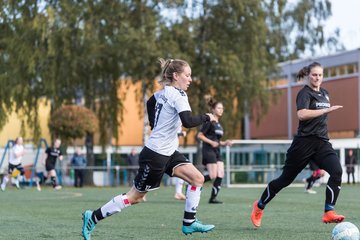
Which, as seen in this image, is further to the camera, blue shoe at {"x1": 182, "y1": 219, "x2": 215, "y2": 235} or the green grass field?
the green grass field

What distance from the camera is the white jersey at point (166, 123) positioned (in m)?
8.19

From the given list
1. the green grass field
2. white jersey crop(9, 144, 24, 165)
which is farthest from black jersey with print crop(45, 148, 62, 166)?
the green grass field

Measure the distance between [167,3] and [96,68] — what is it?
14.5 ft

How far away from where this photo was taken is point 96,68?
1448 inches

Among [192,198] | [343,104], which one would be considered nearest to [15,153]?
[192,198]

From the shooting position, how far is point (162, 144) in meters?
8.24

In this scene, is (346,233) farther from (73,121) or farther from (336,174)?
(73,121)

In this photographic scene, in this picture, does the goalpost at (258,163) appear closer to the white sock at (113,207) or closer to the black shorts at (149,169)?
the black shorts at (149,169)

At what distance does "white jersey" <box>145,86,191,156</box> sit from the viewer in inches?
322

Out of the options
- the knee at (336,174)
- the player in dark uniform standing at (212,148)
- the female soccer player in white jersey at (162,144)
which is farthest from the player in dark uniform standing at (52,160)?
the female soccer player in white jersey at (162,144)

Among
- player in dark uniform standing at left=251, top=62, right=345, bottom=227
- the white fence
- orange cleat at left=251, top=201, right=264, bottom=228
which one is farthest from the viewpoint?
the white fence

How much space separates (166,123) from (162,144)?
0.22m

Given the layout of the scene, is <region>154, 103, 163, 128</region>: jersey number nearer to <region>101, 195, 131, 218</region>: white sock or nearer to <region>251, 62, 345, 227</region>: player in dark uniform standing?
<region>101, 195, 131, 218</region>: white sock

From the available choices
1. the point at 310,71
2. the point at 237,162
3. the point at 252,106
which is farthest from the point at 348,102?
the point at 310,71
